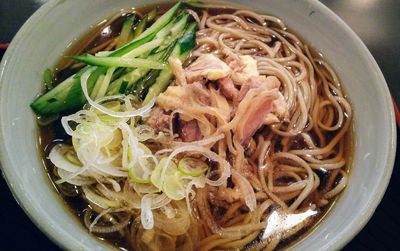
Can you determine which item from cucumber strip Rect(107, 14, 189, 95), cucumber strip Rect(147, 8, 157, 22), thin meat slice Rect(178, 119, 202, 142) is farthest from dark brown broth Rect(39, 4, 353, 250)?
thin meat slice Rect(178, 119, 202, 142)

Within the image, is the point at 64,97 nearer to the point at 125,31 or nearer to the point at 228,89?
the point at 125,31

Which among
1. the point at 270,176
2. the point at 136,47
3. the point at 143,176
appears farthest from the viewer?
the point at 136,47

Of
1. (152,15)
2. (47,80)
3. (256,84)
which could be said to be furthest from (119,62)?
(256,84)

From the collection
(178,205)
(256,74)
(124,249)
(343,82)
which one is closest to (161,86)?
(256,74)

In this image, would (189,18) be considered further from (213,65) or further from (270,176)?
(270,176)

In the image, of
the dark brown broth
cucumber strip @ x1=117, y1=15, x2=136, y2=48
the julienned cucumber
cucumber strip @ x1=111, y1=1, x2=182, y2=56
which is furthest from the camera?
cucumber strip @ x1=117, y1=15, x2=136, y2=48

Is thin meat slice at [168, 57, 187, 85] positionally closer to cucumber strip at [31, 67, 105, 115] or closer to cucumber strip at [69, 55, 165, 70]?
cucumber strip at [69, 55, 165, 70]

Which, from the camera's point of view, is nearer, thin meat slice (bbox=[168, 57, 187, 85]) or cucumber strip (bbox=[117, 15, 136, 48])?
thin meat slice (bbox=[168, 57, 187, 85])
